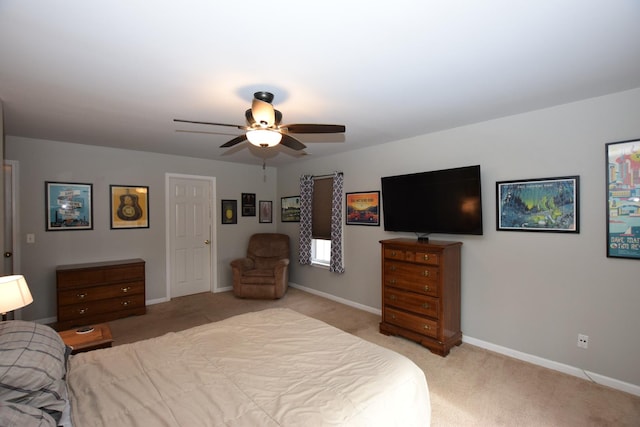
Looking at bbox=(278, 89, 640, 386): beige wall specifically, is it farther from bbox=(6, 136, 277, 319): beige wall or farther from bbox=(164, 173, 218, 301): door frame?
bbox=(6, 136, 277, 319): beige wall

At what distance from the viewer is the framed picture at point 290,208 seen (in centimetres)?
584

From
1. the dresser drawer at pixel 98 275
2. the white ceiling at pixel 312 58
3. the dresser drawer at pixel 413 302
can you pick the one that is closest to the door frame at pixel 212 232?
the dresser drawer at pixel 98 275

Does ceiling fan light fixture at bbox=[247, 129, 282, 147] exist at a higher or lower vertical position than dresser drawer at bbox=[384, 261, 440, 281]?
higher

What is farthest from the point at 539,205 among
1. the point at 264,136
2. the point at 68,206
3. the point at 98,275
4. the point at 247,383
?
the point at 68,206

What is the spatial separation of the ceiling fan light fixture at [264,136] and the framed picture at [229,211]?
3.49 m

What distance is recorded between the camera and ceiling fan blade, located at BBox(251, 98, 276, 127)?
2.20 meters

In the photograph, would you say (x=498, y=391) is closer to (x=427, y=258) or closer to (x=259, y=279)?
(x=427, y=258)

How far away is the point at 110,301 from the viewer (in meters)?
4.07

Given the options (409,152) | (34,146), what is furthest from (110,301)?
(409,152)

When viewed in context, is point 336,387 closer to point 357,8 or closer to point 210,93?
point 357,8

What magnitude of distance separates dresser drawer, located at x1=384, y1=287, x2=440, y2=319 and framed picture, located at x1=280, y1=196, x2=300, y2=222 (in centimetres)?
272

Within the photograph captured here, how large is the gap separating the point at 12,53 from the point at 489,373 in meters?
4.44

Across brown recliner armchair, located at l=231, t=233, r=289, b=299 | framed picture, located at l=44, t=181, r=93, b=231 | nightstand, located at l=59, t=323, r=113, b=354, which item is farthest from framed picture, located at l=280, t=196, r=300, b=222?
nightstand, located at l=59, t=323, r=113, b=354

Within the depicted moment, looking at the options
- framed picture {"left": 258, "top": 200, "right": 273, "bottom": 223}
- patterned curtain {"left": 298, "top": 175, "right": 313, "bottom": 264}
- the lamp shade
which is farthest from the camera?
framed picture {"left": 258, "top": 200, "right": 273, "bottom": 223}
